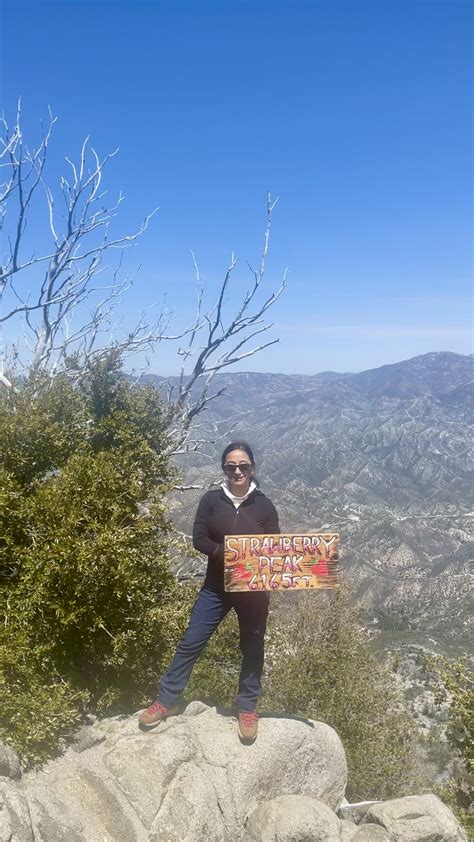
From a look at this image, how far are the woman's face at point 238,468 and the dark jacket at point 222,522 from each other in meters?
0.31

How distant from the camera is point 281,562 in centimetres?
986

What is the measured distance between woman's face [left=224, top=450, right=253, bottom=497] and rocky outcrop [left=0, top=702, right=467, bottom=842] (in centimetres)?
538

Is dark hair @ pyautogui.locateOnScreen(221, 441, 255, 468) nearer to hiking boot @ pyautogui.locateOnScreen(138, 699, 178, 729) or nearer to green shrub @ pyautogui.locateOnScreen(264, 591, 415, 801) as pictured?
hiking boot @ pyautogui.locateOnScreen(138, 699, 178, 729)

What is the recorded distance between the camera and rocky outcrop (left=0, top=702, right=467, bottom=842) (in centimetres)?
910

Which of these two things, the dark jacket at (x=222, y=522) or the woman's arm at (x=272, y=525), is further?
the woman's arm at (x=272, y=525)

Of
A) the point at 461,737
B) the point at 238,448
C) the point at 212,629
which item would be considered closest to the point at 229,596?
the point at 212,629

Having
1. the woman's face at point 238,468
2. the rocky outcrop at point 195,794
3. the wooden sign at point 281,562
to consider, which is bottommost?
the rocky outcrop at point 195,794

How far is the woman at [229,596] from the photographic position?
9883 mm

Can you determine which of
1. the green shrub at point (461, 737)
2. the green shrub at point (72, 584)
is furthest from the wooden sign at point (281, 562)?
the green shrub at point (461, 737)

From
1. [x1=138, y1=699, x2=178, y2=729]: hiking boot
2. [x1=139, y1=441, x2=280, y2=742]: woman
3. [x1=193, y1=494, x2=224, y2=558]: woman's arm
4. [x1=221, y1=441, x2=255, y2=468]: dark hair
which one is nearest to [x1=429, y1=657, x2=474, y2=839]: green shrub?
[x1=139, y1=441, x2=280, y2=742]: woman

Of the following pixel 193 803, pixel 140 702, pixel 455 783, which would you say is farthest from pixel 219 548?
pixel 455 783

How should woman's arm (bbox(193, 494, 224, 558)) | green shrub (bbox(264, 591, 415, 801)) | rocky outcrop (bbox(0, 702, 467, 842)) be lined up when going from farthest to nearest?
green shrub (bbox(264, 591, 415, 801)), woman's arm (bbox(193, 494, 224, 558)), rocky outcrop (bbox(0, 702, 467, 842))

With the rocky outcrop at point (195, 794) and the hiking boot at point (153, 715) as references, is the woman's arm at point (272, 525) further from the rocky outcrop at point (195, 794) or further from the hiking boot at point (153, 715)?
the rocky outcrop at point (195, 794)

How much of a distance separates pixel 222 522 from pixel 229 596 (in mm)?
1617
